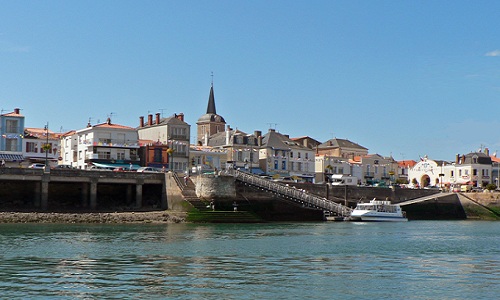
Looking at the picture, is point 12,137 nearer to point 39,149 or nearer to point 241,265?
point 39,149

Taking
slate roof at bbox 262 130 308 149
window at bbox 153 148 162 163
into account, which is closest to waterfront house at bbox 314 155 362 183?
slate roof at bbox 262 130 308 149

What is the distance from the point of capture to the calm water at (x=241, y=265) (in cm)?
2931

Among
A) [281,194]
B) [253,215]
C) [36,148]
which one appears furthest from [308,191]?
[36,148]

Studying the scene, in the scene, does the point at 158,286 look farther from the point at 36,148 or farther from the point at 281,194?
the point at 36,148

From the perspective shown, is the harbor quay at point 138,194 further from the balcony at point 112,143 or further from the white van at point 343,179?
the white van at point 343,179

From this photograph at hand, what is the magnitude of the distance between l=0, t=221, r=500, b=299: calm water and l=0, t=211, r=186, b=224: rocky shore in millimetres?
9250

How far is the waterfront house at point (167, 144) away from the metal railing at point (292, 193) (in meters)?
17.8

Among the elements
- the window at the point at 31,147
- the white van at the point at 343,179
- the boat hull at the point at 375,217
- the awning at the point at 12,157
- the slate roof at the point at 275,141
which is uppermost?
the slate roof at the point at 275,141

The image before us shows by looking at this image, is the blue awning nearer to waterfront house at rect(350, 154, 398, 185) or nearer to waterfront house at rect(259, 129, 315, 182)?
waterfront house at rect(259, 129, 315, 182)

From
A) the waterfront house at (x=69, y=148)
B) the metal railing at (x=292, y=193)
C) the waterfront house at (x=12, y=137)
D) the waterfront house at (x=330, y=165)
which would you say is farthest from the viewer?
the waterfront house at (x=330, y=165)

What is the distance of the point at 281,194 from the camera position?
82625mm

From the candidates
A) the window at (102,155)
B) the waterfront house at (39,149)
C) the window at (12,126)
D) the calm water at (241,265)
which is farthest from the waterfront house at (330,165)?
the calm water at (241,265)

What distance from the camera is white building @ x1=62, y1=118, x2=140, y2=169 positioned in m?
97.2

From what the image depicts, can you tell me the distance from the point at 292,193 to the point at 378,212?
11242mm
